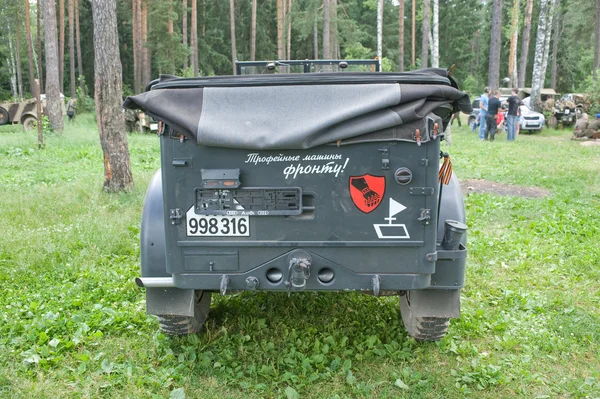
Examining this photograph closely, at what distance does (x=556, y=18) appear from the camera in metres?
47.3

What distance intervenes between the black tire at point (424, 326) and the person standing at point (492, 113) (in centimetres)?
1677

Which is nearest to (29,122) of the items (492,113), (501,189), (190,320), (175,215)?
(492,113)

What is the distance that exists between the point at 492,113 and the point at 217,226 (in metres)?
18.5

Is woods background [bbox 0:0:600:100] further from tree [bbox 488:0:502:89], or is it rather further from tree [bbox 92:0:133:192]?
tree [bbox 92:0:133:192]

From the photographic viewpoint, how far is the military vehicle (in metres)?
3.49

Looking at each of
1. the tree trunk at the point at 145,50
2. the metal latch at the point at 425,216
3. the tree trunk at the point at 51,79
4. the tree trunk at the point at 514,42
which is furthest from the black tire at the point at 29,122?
the tree trunk at the point at 514,42

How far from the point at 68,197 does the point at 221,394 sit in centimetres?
617

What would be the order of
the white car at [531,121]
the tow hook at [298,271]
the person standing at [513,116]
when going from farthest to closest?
the white car at [531,121] < the person standing at [513,116] < the tow hook at [298,271]

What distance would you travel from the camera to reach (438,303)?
158 inches

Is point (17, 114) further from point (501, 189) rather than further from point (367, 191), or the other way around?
point (367, 191)

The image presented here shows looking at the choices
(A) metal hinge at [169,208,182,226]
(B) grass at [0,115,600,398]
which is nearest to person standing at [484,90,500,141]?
(B) grass at [0,115,600,398]

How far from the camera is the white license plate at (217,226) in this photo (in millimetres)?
3607

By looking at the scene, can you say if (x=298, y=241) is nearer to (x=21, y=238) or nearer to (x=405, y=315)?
(x=405, y=315)

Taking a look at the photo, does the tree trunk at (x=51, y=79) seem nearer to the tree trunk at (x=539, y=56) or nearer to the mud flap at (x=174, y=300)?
the mud flap at (x=174, y=300)
